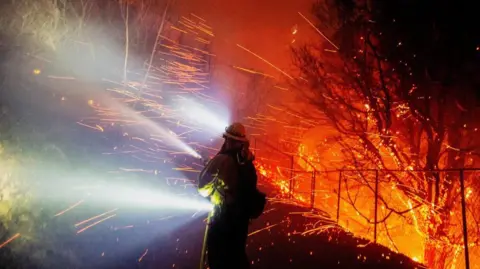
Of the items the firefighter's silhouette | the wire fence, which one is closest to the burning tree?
the wire fence

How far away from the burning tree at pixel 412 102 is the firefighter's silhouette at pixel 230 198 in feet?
19.9

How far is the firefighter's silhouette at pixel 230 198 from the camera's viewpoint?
4.17 meters

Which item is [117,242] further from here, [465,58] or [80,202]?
[465,58]

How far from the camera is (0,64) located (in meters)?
8.01

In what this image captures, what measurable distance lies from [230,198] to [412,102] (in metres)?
8.86

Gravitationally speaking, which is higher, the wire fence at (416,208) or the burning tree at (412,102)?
the burning tree at (412,102)

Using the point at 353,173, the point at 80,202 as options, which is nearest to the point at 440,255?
the point at 353,173

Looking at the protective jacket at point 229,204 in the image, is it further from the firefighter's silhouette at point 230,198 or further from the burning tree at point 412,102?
the burning tree at point 412,102

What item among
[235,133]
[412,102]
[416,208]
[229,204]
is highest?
[412,102]

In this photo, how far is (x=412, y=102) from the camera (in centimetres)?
1136

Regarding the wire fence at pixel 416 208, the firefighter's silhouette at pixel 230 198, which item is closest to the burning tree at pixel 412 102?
the wire fence at pixel 416 208

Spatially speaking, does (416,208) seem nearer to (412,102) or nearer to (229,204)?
(412,102)

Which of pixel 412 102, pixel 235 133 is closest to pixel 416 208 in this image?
pixel 412 102

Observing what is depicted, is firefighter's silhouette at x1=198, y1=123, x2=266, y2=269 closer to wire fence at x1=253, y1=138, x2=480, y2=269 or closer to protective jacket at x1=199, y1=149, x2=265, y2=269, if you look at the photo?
protective jacket at x1=199, y1=149, x2=265, y2=269
